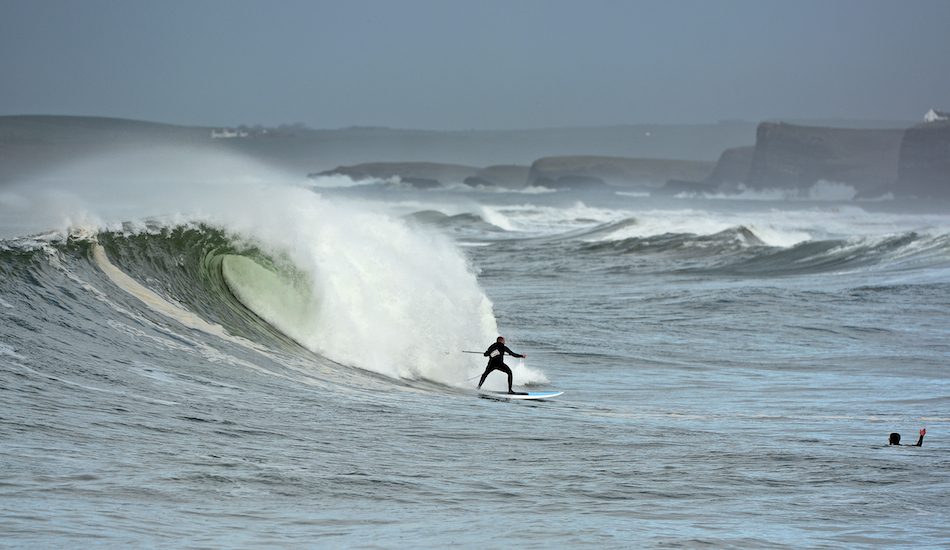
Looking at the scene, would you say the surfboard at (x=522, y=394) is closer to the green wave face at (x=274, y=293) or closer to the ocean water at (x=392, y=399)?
the ocean water at (x=392, y=399)

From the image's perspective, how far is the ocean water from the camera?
4.41 m

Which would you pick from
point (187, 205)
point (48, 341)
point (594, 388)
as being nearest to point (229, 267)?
point (187, 205)

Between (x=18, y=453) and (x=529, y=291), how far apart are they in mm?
16015

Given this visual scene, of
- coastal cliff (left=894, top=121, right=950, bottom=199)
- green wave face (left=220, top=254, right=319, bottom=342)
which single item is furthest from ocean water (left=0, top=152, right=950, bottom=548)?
coastal cliff (left=894, top=121, right=950, bottom=199)

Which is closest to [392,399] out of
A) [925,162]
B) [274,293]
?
[274,293]

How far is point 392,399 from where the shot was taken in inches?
317

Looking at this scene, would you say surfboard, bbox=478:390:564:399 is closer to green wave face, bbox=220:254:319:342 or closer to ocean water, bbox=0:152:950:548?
ocean water, bbox=0:152:950:548

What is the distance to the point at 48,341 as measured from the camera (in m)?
7.21

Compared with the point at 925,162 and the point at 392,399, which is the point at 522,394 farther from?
the point at 925,162

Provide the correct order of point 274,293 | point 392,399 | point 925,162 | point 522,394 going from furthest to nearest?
point 925,162 < point 274,293 < point 522,394 < point 392,399

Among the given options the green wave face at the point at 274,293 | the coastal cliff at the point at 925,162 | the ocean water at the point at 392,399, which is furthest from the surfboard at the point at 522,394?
the coastal cliff at the point at 925,162

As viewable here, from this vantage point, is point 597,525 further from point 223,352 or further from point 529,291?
point 529,291

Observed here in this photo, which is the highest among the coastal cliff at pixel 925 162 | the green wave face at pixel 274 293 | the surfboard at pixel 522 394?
the coastal cliff at pixel 925 162

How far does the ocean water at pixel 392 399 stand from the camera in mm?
4406
